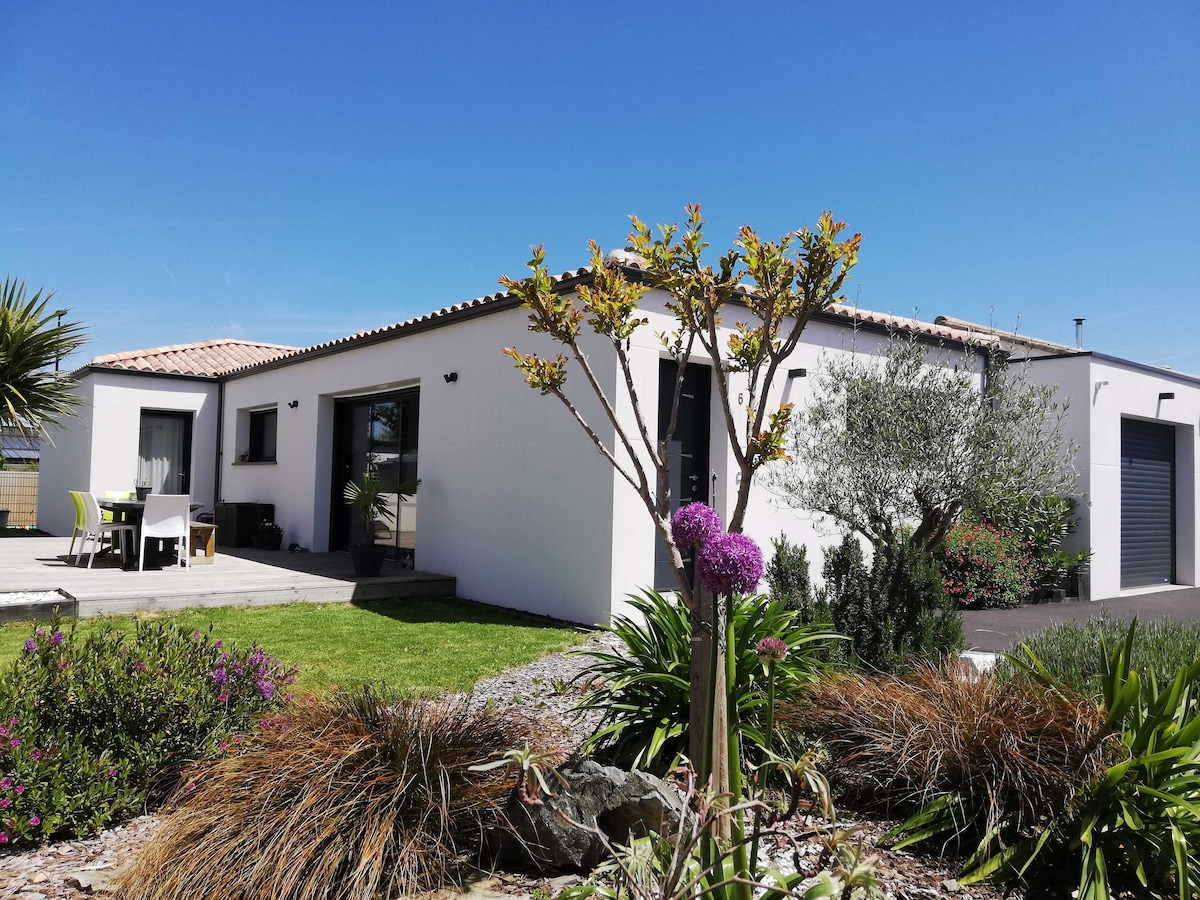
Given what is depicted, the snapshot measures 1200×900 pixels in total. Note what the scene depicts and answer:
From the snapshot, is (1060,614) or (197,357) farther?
(197,357)

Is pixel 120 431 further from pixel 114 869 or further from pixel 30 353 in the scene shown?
pixel 114 869

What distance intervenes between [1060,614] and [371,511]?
31.2 feet

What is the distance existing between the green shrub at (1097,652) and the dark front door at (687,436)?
428 cm

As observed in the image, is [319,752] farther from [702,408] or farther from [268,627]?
[702,408]

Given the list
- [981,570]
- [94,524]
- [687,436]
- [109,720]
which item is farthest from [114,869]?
[981,570]

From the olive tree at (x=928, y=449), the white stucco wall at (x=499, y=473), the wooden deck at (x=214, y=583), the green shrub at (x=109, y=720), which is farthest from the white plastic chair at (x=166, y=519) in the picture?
the olive tree at (x=928, y=449)

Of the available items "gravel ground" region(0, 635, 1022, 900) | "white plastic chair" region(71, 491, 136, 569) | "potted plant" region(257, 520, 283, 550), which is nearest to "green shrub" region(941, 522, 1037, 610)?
"gravel ground" region(0, 635, 1022, 900)

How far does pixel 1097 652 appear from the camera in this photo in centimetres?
400

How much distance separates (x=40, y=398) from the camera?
12.4 m

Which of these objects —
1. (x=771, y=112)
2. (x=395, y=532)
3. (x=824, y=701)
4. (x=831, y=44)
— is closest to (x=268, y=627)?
(x=395, y=532)

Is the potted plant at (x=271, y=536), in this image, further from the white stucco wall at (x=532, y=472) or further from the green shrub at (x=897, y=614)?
the green shrub at (x=897, y=614)

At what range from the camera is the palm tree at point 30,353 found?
39.1ft

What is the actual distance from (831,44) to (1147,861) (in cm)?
810

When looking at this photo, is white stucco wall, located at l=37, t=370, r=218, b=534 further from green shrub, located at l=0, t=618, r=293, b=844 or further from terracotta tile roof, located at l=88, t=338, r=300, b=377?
green shrub, located at l=0, t=618, r=293, b=844
